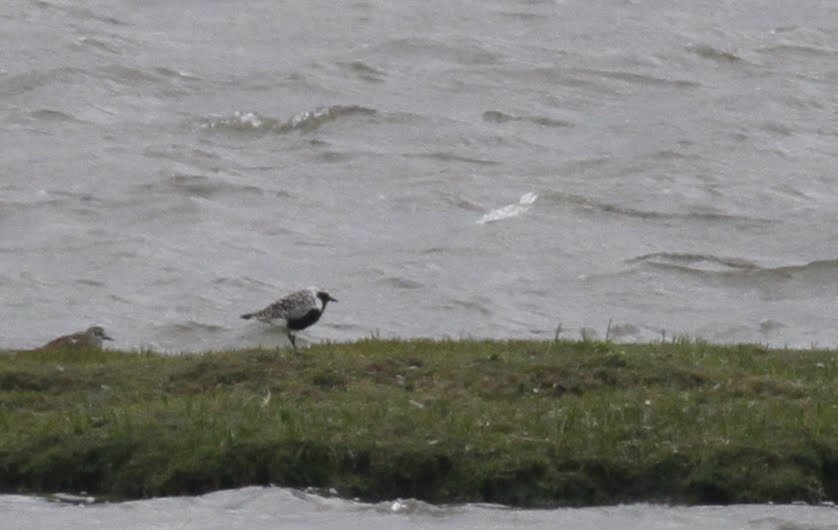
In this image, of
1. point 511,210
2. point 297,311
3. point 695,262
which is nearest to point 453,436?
point 297,311

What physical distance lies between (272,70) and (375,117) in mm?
2969

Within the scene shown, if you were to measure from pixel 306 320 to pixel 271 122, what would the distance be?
51.2 ft

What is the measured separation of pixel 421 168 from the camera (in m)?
29.6

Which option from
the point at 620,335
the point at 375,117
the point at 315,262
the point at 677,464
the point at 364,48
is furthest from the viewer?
Result: the point at 364,48

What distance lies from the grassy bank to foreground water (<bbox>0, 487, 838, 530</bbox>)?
6.9 inches

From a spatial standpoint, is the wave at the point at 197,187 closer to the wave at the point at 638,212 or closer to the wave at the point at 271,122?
the wave at the point at 271,122

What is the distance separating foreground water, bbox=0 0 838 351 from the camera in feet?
76.6

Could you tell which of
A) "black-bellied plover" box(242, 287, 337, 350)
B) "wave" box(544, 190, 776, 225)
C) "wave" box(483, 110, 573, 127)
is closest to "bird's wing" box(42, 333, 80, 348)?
"black-bellied plover" box(242, 287, 337, 350)

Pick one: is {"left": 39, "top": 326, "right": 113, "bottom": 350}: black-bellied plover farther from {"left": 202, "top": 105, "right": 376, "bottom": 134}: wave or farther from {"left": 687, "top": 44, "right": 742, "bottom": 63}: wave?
{"left": 687, "top": 44, "right": 742, "bottom": 63}: wave

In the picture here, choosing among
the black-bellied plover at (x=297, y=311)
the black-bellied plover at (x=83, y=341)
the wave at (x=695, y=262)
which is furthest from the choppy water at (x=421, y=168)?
the black-bellied plover at (x=297, y=311)

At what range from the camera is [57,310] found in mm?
21922

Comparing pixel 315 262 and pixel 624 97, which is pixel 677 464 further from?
pixel 624 97

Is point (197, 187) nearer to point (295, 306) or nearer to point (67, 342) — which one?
point (295, 306)

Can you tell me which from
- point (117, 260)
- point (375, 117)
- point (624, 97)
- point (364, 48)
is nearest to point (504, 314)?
point (117, 260)
